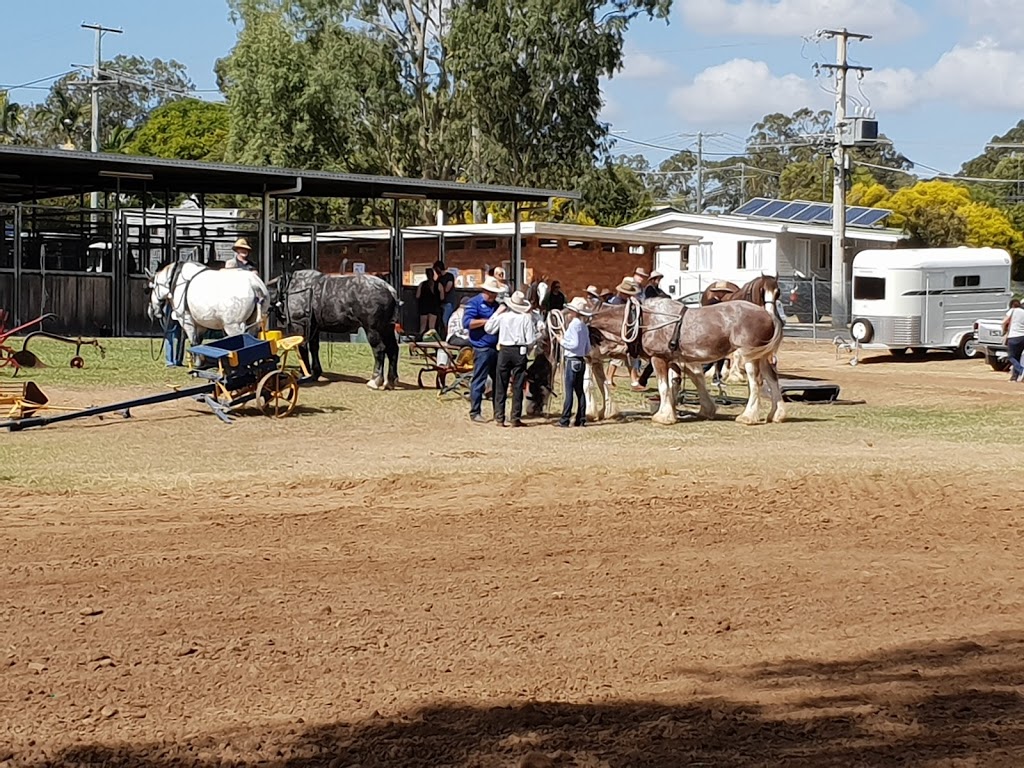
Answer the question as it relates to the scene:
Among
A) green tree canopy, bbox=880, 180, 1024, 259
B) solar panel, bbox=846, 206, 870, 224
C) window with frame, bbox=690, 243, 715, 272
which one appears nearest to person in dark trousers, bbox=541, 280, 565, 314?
window with frame, bbox=690, 243, 715, 272

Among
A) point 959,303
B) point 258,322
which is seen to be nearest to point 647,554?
point 258,322

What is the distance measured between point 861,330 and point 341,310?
1837 centimetres

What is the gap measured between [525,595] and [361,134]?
1813 inches

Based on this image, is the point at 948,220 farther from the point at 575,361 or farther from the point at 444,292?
the point at 575,361

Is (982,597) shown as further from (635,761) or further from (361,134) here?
(361,134)

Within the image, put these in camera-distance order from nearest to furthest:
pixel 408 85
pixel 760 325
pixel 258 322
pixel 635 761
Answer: pixel 635 761 < pixel 760 325 < pixel 258 322 < pixel 408 85

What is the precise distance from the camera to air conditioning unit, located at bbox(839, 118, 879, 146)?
1951 inches

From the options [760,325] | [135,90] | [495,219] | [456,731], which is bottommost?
[456,731]

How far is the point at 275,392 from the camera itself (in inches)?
716

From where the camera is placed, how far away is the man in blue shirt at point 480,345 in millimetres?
18656

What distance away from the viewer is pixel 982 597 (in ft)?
29.3

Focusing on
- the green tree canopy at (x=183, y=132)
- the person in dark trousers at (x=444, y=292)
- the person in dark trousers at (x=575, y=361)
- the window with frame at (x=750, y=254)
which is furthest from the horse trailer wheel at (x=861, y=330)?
the green tree canopy at (x=183, y=132)

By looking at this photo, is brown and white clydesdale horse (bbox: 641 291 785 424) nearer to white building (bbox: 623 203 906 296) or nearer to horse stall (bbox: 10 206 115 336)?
horse stall (bbox: 10 206 115 336)

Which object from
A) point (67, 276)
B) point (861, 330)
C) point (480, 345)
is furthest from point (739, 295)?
point (861, 330)
